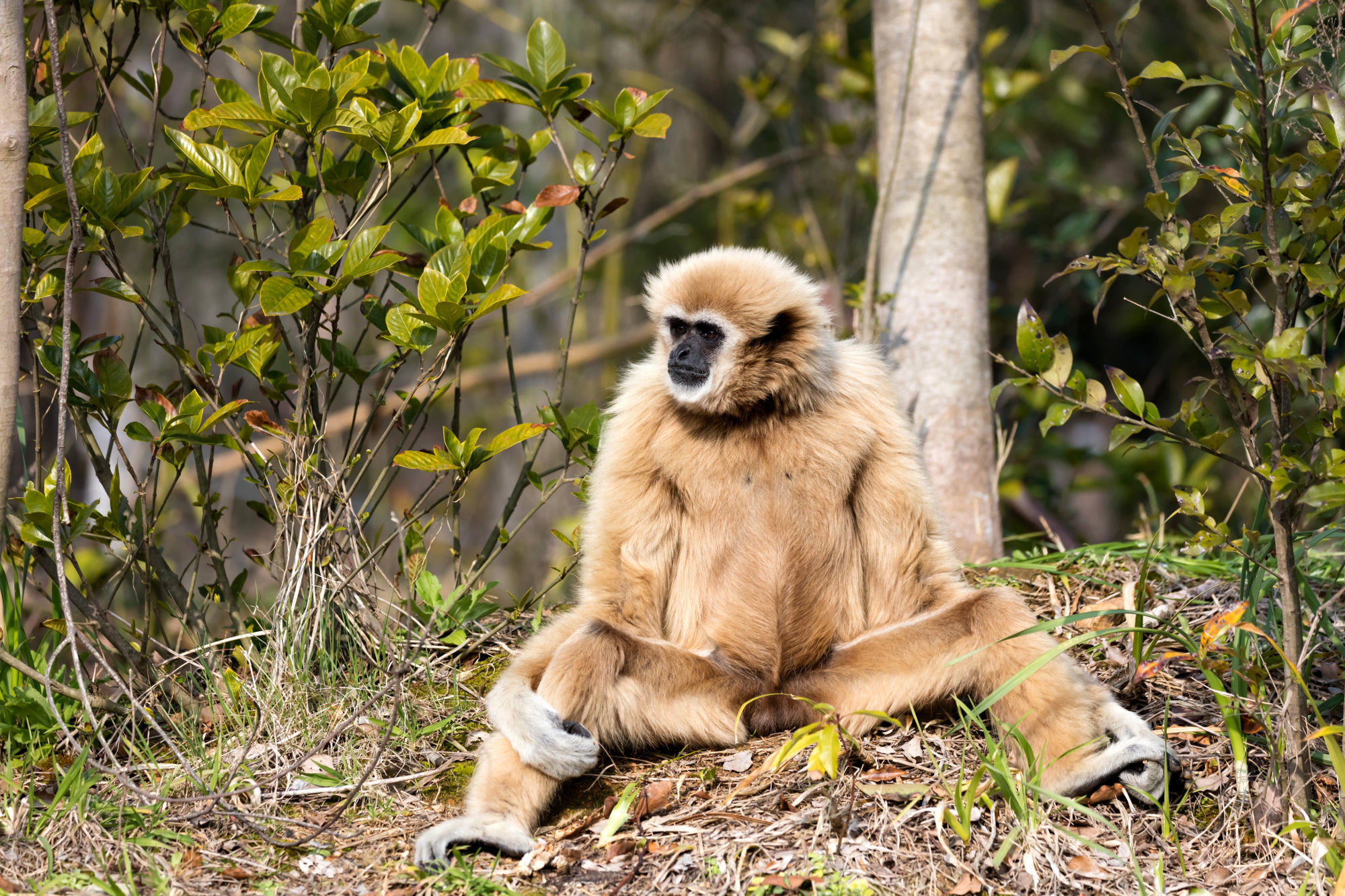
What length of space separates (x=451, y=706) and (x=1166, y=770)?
7.32ft

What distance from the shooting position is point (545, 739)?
294cm

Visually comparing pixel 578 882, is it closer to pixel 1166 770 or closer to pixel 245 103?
pixel 1166 770

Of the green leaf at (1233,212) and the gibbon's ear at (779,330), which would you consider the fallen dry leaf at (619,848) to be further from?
the green leaf at (1233,212)

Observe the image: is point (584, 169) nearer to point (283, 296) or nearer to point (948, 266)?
point (283, 296)

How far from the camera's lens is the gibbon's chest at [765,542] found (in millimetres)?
Result: 3424

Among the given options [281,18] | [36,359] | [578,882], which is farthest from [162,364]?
[578,882]

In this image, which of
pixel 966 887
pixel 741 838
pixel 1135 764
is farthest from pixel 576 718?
pixel 1135 764

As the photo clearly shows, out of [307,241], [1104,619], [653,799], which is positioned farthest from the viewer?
[1104,619]

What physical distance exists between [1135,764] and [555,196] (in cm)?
251

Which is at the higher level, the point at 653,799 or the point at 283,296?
the point at 283,296

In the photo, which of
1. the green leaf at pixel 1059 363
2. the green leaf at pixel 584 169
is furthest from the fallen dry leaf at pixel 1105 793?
the green leaf at pixel 584 169

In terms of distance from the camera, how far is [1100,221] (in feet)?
26.7

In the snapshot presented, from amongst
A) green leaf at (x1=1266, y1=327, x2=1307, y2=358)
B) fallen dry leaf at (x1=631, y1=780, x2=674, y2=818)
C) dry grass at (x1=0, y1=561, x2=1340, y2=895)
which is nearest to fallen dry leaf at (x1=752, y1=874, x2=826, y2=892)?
dry grass at (x1=0, y1=561, x2=1340, y2=895)

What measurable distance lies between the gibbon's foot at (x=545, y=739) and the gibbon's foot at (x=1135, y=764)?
4.50 feet
